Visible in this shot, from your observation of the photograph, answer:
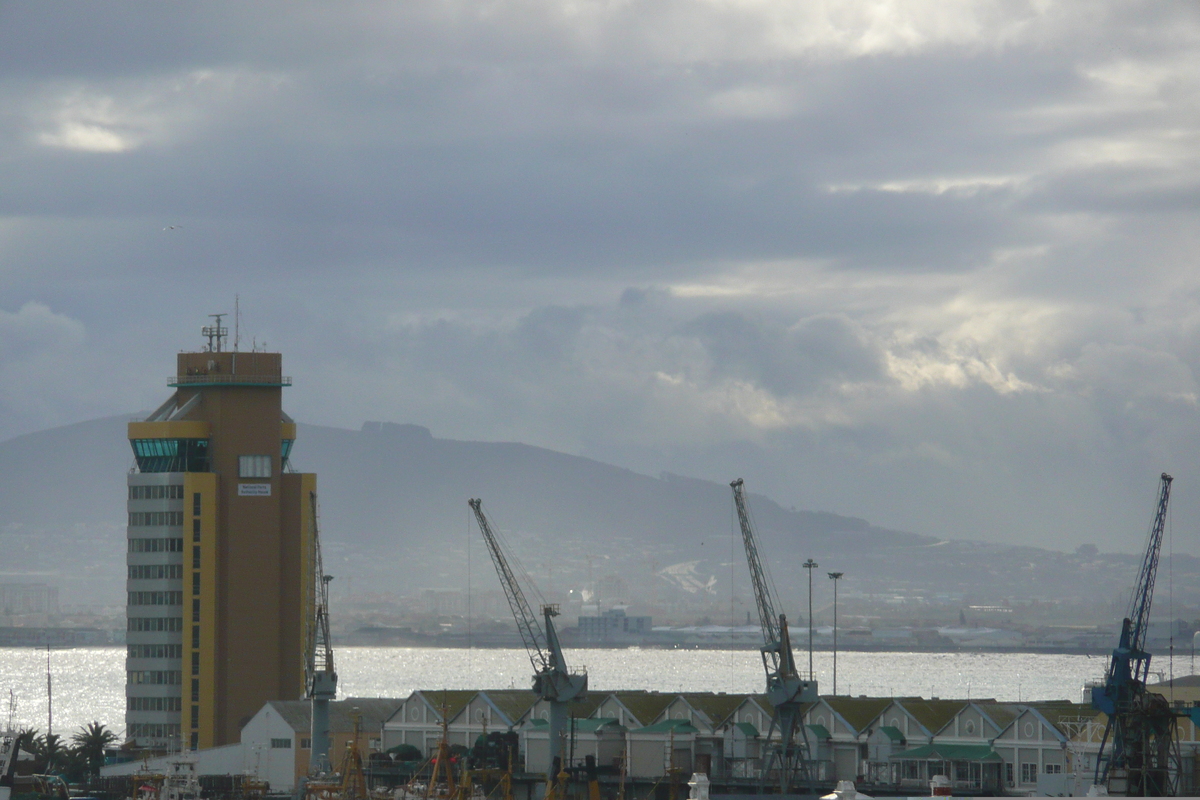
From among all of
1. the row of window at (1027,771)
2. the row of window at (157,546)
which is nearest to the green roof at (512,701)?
the row of window at (157,546)

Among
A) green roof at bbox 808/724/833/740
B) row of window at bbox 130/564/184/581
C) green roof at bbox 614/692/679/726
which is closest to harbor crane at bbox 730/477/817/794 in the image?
green roof at bbox 808/724/833/740

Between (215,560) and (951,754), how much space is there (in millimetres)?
68743

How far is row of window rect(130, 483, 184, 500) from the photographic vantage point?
544 ft

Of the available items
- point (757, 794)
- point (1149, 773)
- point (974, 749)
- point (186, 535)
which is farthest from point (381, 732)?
point (1149, 773)

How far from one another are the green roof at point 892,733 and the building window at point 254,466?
205 ft

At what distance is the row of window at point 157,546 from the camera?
16588 centimetres

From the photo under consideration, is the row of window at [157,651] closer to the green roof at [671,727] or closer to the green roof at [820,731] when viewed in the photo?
the green roof at [671,727]

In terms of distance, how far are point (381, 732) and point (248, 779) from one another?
1451 cm

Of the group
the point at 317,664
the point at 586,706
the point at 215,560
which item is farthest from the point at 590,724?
the point at 215,560

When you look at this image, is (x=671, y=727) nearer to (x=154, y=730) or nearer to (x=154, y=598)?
(x=154, y=730)

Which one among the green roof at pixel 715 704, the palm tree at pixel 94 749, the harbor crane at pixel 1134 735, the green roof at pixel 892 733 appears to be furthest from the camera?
the palm tree at pixel 94 749

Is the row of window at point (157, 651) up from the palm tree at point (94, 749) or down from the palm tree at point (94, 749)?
up

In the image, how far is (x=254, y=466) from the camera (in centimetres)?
16875

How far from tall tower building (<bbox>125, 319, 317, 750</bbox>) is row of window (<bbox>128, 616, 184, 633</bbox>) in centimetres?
9
